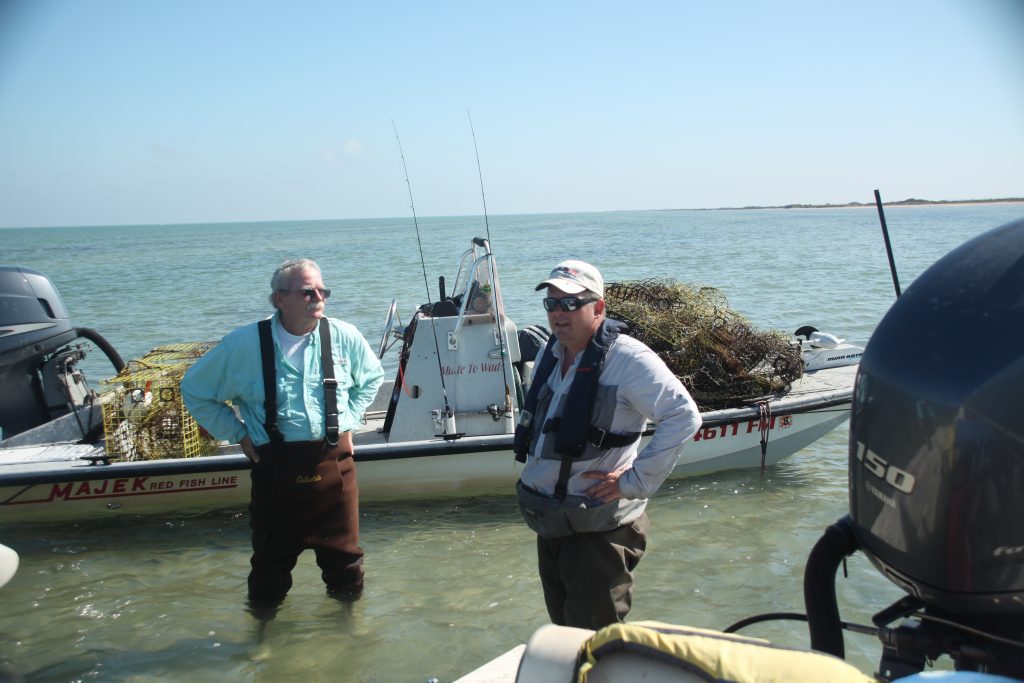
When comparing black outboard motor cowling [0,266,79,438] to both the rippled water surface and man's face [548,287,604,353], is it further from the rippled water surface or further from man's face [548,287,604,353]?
man's face [548,287,604,353]

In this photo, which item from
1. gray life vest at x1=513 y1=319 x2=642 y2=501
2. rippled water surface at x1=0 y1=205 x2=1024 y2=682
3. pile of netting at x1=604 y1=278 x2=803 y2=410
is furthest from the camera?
pile of netting at x1=604 y1=278 x2=803 y2=410

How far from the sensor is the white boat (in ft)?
22.8

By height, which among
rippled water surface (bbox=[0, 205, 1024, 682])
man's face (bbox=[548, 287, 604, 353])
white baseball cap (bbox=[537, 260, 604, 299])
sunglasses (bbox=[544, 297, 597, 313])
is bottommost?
rippled water surface (bbox=[0, 205, 1024, 682])

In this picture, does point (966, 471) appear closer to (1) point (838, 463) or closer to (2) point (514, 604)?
(2) point (514, 604)

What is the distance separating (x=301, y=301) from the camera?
398cm

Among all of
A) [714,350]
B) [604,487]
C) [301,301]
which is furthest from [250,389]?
[714,350]

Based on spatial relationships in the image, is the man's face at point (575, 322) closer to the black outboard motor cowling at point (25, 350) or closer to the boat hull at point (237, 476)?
the boat hull at point (237, 476)

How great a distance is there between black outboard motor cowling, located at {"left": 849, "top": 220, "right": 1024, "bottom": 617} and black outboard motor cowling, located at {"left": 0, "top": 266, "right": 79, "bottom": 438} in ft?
27.5

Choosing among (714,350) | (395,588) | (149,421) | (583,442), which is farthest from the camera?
(714,350)

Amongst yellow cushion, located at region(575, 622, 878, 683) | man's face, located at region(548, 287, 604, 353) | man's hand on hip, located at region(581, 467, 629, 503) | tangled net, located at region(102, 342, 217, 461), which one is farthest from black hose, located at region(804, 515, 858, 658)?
tangled net, located at region(102, 342, 217, 461)

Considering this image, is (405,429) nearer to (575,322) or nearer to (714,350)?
(714,350)

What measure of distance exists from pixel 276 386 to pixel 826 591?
284cm

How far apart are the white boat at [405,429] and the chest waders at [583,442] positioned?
3.98 m

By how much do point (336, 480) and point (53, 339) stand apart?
19.4 ft
